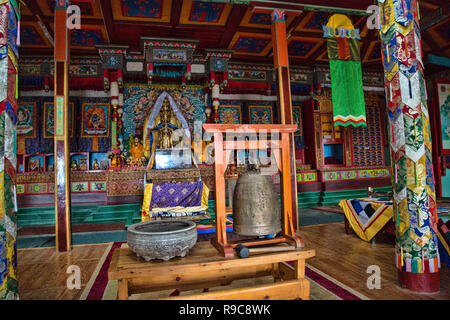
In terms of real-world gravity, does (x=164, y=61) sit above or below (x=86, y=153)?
above

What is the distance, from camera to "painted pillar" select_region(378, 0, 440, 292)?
86.6 inches

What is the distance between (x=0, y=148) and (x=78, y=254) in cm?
226

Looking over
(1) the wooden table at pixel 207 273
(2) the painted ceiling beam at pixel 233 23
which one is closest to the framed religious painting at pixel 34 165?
(2) the painted ceiling beam at pixel 233 23

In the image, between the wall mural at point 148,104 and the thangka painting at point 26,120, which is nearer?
the thangka painting at point 26,120

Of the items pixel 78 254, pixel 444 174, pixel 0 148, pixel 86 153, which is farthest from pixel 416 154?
pixel 86 153

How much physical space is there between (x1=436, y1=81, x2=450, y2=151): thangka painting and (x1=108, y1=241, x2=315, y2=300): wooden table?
715cm

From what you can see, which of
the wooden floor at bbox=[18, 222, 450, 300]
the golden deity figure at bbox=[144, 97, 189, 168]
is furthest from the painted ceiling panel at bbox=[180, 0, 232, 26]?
the wooden floor at bbox=[18, 222, 450, 300]

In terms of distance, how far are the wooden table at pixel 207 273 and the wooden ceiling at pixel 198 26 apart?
4.78 metres

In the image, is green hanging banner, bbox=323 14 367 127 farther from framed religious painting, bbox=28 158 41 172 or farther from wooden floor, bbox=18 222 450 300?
framed religious painting, bbox=28 158 41 172

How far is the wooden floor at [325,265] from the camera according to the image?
7.34ft

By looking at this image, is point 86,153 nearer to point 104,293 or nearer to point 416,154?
point 104,293

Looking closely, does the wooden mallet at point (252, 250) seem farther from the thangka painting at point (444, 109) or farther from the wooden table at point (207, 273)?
the thangka painting at point (444, 109)

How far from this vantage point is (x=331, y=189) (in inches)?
313

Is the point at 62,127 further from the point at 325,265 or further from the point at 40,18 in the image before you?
the point at 325,265
